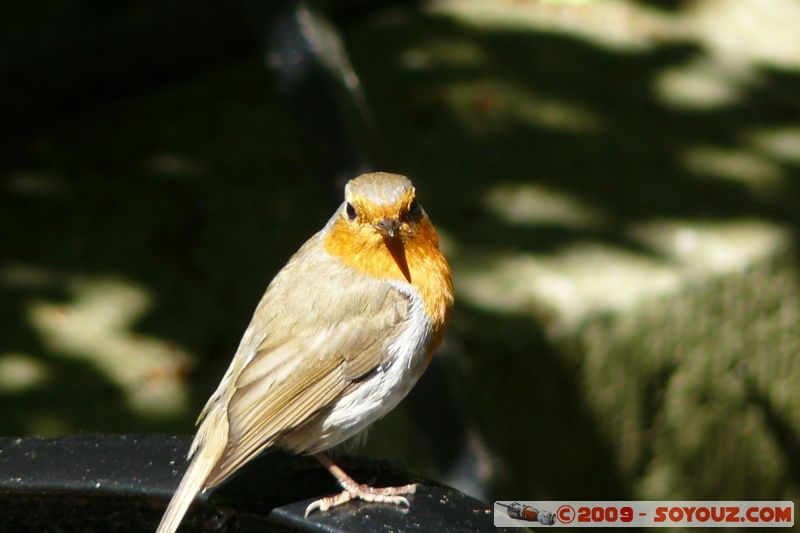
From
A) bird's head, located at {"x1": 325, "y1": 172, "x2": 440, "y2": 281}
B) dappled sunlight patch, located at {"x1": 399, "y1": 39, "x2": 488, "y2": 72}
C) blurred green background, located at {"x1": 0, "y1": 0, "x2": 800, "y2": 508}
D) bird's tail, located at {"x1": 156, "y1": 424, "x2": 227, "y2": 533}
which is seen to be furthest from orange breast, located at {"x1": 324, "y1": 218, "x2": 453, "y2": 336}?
dappled sunlight patch, located at {"x1": 399, "y1": 39, "x2": 488, "y2": 72}

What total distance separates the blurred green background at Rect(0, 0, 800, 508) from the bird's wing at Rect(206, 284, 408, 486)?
116 centimetres

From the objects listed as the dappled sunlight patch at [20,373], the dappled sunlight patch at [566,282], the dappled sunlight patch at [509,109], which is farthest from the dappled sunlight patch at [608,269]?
the dappled sunlight patch at [20,373]

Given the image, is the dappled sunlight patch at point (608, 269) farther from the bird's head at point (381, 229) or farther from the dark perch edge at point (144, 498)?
the dark perch edge at point (144, 498)

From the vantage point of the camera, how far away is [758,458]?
4.81 metres

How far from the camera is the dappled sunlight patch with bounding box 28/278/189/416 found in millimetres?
4469

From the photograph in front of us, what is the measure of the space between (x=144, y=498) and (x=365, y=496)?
0.42 m

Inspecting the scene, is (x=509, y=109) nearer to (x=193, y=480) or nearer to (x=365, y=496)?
(x=365, y=496)

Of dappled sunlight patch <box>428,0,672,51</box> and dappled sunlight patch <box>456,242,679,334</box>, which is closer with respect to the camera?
dappled sunlight patch <box>456,242,679,334</box>

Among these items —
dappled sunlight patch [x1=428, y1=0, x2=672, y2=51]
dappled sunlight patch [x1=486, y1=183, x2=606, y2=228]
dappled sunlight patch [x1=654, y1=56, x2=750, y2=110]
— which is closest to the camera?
dappled sunlight patch [x1=486, y1=183, x2=606, y2=228]

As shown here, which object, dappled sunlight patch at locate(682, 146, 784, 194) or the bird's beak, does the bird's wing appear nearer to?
the bird's beak

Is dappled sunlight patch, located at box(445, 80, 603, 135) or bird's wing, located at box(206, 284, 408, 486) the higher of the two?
dappled sunlight patch, located at box(445, 80, 603, 135)

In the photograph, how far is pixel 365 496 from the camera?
2371mm

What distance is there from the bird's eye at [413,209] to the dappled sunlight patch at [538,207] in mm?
2314

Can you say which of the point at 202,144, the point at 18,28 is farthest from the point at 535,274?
the point at 18,28
